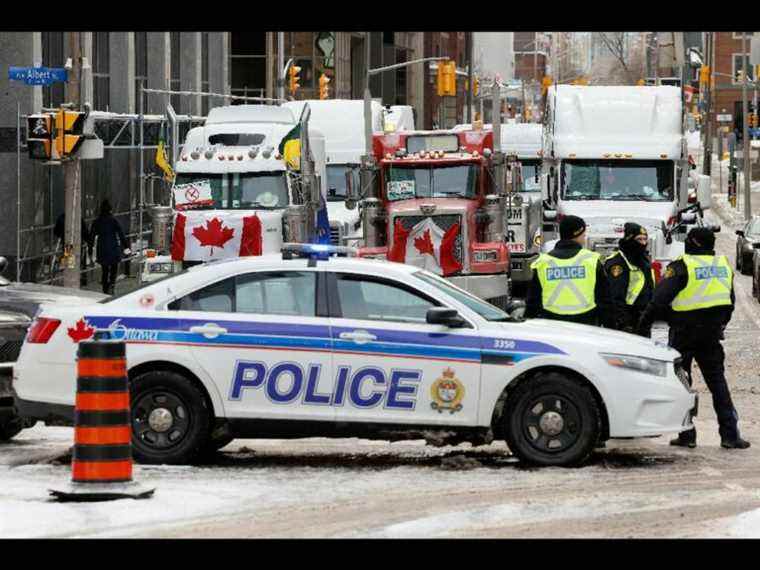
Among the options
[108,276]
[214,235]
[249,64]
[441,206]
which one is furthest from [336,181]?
[249,64]

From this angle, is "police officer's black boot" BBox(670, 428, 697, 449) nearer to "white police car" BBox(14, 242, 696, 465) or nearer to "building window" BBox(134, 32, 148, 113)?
"white police car" BBox(14, 242, 696, 465)

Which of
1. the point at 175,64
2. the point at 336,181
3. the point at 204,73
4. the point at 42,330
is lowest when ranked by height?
the point at 42,330

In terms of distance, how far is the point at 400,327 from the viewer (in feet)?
40.8

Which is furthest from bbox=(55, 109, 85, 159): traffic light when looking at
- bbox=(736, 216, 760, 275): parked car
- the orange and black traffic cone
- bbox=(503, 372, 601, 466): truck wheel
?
bbox=(736, 216, 760, 275): parked car

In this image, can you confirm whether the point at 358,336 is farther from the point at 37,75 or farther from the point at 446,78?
the point at 446,78

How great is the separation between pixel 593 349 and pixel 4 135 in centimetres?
2113

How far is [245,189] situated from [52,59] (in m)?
12.9

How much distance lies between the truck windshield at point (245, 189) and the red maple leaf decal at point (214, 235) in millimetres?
483

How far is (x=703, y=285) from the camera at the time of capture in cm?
1406

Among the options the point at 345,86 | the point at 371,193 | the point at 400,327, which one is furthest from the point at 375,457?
the point at 345,86

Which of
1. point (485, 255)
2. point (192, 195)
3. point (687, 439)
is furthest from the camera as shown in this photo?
point (485, 255)

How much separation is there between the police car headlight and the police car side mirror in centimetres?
Result: 108

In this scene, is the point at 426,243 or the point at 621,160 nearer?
the point at 426,243
